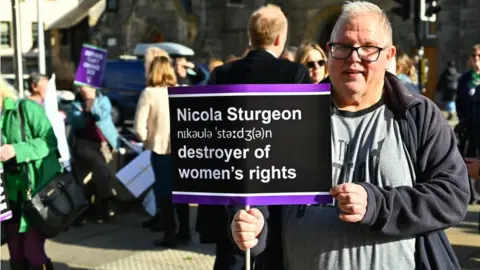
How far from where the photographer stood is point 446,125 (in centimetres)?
227

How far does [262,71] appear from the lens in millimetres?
4059

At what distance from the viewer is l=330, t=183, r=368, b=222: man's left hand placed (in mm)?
2035

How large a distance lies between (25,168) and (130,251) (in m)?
2.04

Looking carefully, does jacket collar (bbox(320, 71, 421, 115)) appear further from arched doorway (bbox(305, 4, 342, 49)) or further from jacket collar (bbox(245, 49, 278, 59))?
arched doorway (bbox(305, 4, 342, 49))

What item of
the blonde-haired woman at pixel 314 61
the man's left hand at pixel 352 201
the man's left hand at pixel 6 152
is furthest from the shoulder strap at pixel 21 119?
the man's left hand at pixel 352 201

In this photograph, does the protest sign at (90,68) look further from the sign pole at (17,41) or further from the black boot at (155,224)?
the black boot at (155,224)

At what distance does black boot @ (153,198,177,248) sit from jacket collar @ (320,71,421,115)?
4221 mm

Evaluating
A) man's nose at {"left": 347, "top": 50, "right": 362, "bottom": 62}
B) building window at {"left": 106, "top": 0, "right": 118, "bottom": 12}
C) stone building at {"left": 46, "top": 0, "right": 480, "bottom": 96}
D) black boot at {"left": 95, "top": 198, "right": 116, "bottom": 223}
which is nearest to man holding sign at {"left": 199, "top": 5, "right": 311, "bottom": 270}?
man's nose at {"left": 347, "top": 50, "right": 362, "bottom": 62}

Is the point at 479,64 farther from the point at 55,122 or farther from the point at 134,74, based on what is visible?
the point at 134,74

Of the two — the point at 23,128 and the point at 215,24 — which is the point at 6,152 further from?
the point at 215,24

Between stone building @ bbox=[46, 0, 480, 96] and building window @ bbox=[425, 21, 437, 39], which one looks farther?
building window @ bbox=[425, 21, 437, 39]

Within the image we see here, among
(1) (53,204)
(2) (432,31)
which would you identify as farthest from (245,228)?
(2) (432,31)

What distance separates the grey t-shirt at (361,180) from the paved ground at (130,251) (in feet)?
11.6

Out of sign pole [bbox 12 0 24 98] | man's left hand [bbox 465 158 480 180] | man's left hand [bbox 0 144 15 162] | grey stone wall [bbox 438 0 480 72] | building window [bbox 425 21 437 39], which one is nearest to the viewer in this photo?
man's left hand [bbox 465 158 480 180]
